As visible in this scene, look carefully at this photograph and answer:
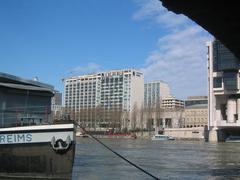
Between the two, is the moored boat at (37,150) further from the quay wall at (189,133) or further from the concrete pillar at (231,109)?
the quay wall at (189,133)

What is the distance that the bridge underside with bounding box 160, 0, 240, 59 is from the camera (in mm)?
11695

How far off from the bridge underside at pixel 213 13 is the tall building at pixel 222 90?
110 m

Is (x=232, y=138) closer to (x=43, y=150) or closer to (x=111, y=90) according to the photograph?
(x=111, y=90)

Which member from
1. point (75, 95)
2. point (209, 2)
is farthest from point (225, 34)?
point (75, 95)

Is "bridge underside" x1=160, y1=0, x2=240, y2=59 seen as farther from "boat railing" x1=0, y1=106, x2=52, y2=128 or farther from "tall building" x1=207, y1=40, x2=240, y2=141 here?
"tall building" x1=207, y1=40, x2=240, y2=141

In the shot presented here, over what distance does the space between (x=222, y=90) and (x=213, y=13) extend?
117022mm

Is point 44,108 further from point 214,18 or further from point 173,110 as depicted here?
point 173,110

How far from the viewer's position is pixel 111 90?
192m

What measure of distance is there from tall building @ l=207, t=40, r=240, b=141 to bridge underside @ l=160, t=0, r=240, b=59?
109710 mm

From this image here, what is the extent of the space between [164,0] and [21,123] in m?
12.5

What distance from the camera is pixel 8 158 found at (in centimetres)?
2162

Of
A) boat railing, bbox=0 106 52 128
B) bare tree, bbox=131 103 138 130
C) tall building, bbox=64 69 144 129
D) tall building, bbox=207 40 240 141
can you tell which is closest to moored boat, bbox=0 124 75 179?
boat railing, bbox=0 106 52 128

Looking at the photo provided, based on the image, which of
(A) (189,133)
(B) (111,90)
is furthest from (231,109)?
(B) (111,90)

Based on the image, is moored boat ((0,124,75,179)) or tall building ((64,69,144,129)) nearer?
moored boat ((0,124,75,179))
